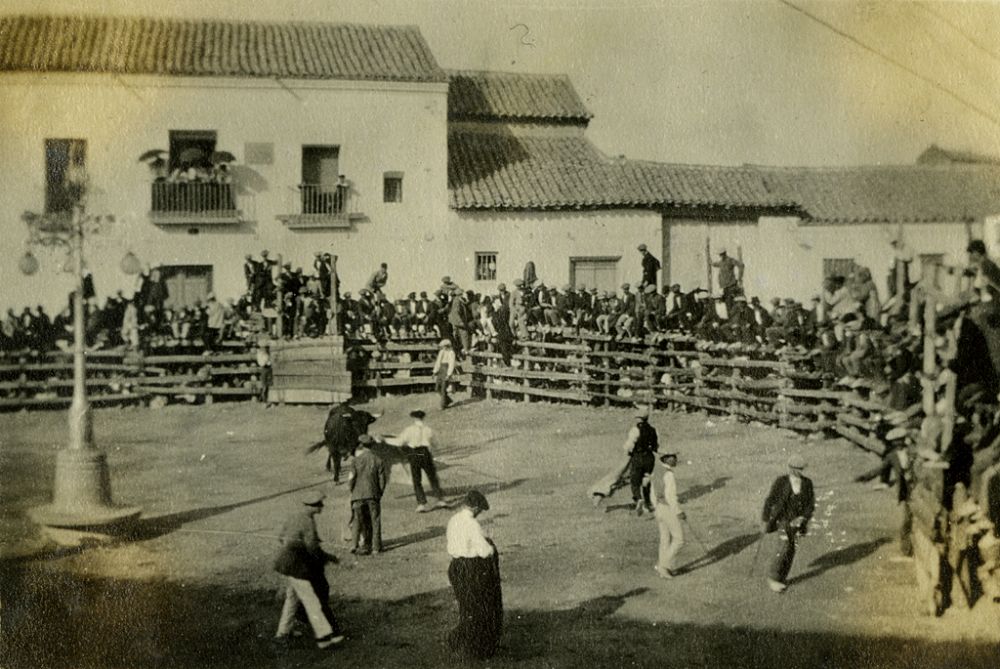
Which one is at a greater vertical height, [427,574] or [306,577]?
[306,577]

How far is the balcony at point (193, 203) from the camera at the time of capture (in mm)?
9703

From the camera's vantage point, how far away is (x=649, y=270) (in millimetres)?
12328

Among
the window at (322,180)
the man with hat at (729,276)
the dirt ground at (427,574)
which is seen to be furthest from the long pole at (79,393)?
the man with hat at (729,276)

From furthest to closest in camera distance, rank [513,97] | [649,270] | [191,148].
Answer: [649,270] < [513,97] < [191,148]

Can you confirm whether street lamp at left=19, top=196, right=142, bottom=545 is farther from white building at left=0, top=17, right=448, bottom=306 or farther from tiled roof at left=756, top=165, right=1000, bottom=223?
tiled roof at left=756, top=165, right=1000, bottom=223

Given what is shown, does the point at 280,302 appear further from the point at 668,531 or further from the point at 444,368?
the point at 668,531

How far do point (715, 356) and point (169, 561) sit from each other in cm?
672

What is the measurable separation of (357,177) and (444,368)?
2398 millimetres

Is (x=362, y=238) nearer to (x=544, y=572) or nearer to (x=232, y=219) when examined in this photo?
(x=232, y=219)

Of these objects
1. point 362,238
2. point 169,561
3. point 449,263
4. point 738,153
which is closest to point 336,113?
point 362,238

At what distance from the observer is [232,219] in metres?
10.7

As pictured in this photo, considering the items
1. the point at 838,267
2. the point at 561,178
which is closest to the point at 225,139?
the point at 561,178

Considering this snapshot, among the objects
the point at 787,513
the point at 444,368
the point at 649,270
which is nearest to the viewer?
the point at 787,513

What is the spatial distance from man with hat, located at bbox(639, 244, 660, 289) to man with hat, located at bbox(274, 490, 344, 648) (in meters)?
5.79
